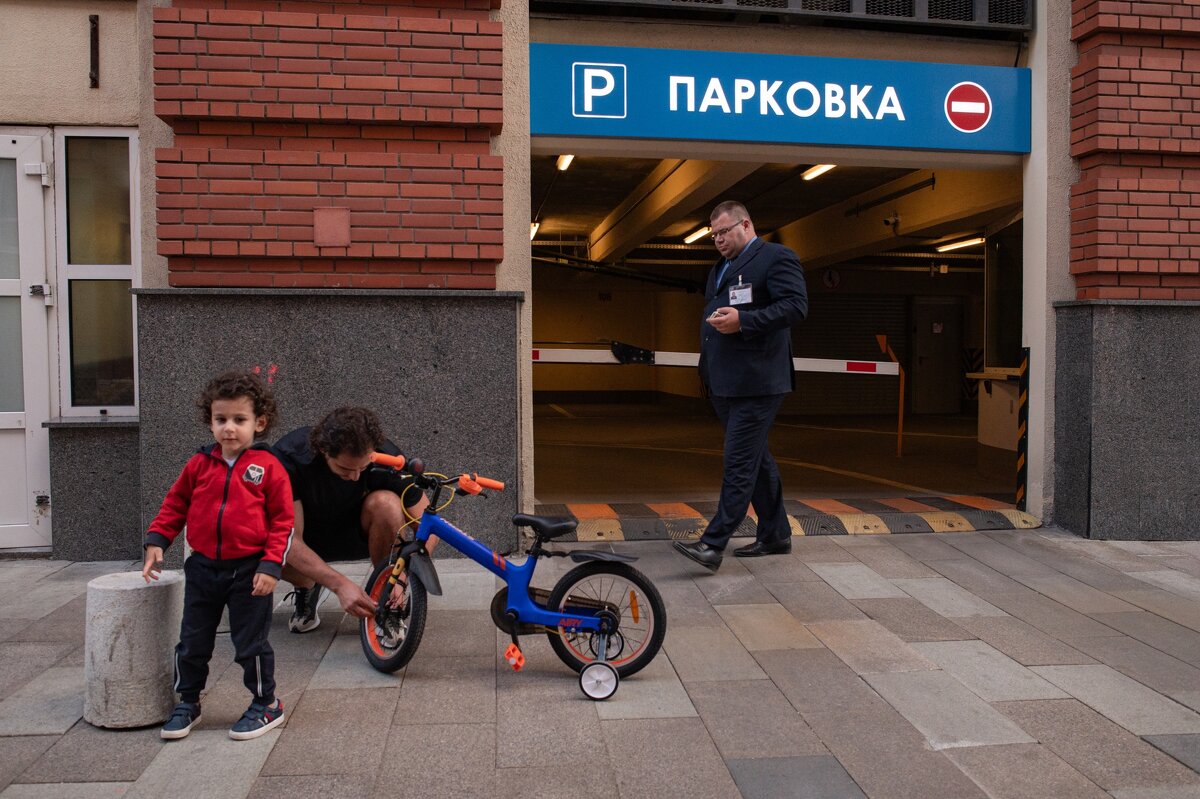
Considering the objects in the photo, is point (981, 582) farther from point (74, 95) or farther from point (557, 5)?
point (74, 95)

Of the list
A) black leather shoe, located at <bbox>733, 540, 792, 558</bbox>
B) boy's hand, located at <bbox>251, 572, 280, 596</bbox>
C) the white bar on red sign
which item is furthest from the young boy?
the white bar on red sign

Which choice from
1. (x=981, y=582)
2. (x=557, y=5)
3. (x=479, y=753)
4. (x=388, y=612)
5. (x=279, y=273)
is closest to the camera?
(x=479, y=753)

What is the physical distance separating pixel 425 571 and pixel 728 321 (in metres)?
2.37

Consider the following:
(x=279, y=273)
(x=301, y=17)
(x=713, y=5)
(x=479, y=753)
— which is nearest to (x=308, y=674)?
(x=479, y=753)

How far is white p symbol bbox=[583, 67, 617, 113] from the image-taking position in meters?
6.23

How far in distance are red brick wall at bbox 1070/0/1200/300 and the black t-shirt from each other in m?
4.99

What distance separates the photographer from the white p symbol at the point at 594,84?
623 centimetres

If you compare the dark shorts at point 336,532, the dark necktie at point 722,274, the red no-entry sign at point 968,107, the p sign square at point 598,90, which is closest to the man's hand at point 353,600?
the dark shorts at point 336,532

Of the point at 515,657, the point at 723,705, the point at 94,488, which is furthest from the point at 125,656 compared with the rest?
the point at 94,488

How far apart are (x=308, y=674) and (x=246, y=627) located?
0.74m

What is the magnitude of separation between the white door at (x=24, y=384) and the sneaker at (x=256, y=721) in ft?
11.1

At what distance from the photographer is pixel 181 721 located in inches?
132

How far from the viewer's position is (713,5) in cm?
645

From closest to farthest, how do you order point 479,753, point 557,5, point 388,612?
point 479,753, point 388,612, point 557,5
